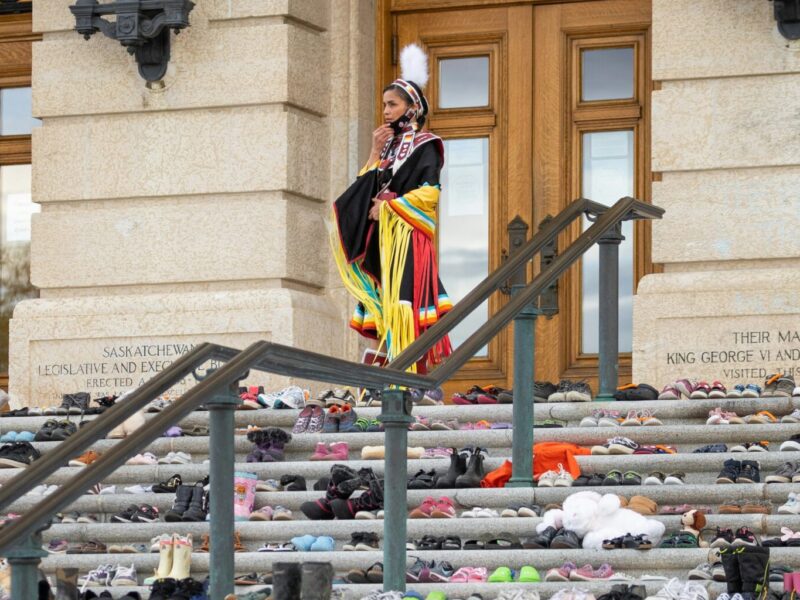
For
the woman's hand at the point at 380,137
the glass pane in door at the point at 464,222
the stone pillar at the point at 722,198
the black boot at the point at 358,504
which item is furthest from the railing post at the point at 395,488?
the glass pane in door at the point at 464,222

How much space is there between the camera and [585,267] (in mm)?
14914

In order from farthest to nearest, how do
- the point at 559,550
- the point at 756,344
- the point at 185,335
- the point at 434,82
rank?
the point at 434,82, the point at 185,335, the point at 756,344, the point at 559,550

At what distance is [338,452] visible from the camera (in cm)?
1103

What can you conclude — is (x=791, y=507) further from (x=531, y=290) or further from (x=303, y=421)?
(x=303, y=421)

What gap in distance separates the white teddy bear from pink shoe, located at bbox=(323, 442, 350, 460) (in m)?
1.88

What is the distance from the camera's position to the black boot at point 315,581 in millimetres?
7301

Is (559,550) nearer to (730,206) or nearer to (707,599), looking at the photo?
(707,599)

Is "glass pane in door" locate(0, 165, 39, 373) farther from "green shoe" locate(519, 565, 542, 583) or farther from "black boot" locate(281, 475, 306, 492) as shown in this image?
"green shoe" locate(519, 565, 542, 583)

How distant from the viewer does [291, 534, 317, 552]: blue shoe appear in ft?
31.3

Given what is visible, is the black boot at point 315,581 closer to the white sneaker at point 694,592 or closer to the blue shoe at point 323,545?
the white sneaker at point 694,592

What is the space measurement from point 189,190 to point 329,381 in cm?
629

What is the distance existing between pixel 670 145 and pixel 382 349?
2.38 m

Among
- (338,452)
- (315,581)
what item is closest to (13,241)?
(338,452)

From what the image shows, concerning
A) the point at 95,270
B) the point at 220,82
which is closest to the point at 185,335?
the point at 95,270
